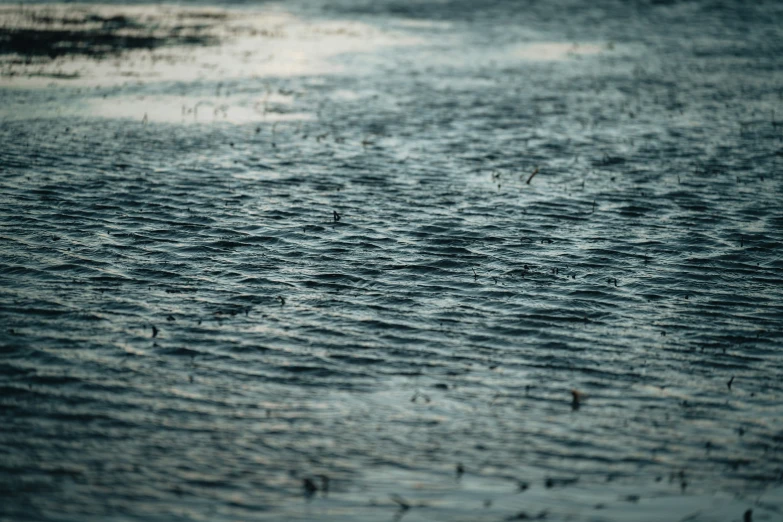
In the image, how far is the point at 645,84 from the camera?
1400 inches

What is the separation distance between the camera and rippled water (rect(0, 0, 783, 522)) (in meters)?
10.5

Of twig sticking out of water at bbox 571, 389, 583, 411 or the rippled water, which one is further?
twig sticking out of water at bbox 571, 389, 583, 411

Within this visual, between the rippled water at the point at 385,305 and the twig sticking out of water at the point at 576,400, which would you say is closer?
the rippled water at the point at 385,305

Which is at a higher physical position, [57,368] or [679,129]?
[57,368]

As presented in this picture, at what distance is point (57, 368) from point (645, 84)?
29136 mm

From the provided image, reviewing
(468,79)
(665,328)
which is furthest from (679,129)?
(665,328)

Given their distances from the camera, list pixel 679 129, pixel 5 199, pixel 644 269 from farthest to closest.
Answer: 1. pixel 679 129
2. pixel 5 199
3. pixel 644 269

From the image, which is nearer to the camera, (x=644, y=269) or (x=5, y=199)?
(x=644, y=269)

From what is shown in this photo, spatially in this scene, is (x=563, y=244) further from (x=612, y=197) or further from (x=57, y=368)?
(x=57, y=368)

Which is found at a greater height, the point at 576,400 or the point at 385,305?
the point at 576,400

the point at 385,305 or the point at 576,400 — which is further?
the point at 385,305

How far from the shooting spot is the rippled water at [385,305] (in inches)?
412

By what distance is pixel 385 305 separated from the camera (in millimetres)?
15281

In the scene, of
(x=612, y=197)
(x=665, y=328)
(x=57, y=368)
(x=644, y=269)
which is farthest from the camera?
(x=612, y=197)
